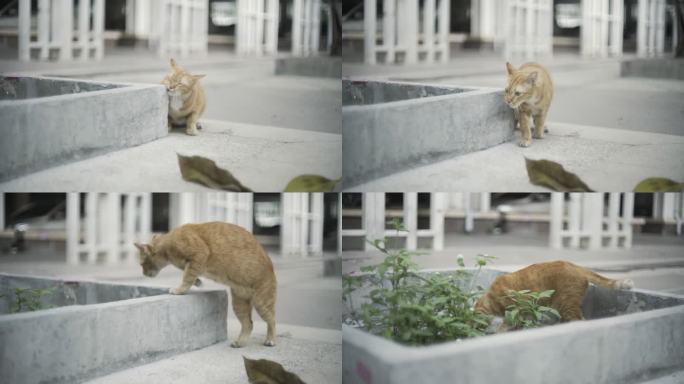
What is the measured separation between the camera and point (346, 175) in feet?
10.0

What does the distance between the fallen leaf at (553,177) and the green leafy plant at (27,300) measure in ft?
5.62

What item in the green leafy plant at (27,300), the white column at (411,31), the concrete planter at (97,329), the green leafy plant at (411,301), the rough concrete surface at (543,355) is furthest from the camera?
the white column at (411,31)

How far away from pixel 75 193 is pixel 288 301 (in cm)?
83

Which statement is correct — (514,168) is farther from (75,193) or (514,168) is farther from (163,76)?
(75,193)

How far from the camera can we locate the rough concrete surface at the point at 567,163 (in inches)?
120

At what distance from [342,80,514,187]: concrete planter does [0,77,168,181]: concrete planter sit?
671mm

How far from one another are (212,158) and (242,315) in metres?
0.56

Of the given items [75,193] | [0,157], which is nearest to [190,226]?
[75,193]

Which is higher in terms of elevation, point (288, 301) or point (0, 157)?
point (0, 157)

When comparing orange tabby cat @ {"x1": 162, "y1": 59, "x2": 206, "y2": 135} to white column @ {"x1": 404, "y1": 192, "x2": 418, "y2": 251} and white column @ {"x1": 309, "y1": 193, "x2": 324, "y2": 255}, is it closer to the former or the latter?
white column @ {"x1": 309, "y1": 193, "x2": 324, "y2": 255}

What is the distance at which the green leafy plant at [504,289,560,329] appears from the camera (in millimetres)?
2910

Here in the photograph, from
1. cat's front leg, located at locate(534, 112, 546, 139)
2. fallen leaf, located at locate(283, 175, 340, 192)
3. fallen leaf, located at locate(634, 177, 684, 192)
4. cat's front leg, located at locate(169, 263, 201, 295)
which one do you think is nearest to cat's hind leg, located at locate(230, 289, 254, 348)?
cat's front leg, located at locate(169, 263, 201, 295)

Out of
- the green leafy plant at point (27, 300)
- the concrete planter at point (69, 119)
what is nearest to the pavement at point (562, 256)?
the concrete planter at point (69, 119)

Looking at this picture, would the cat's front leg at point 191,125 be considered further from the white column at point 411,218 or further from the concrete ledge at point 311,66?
the white column at point 411,218
